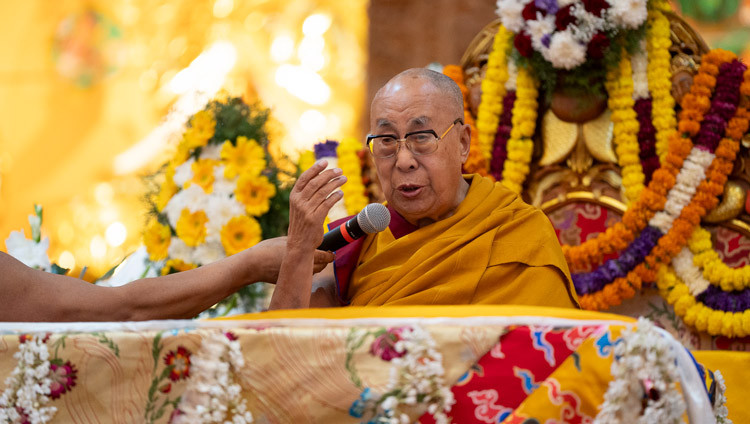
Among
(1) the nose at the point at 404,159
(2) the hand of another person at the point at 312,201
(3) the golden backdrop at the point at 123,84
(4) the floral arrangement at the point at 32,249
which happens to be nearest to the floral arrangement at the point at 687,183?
(1) the nose at the point at 404,159

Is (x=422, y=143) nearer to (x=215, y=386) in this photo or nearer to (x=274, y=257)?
(x=274, y=257)

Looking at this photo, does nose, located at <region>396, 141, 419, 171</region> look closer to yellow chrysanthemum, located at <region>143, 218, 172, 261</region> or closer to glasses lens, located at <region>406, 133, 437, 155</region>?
glasses lens, located at <region>406, 133, 437, 155</region>

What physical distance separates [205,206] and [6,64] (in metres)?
4.33

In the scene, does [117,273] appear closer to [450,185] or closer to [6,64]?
[450,185]

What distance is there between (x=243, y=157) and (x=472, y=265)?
1.33 meters

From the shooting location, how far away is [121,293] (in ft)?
5.47

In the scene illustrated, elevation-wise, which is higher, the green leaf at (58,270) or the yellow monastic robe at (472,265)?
the yellow monastic robe at (472,265)

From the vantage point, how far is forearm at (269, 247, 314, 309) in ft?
5.91

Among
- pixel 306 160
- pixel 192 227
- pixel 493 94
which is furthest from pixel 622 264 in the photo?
pixel 192 227

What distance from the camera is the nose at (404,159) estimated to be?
209cm

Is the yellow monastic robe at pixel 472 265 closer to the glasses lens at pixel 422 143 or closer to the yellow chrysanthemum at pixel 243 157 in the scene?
the glasses lens at pixel 422 143

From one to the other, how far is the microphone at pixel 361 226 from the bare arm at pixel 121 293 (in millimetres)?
44

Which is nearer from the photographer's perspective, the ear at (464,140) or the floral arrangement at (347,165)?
the ear at (464,140)

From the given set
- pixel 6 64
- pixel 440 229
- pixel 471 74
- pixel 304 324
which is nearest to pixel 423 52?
pixel 471 74
